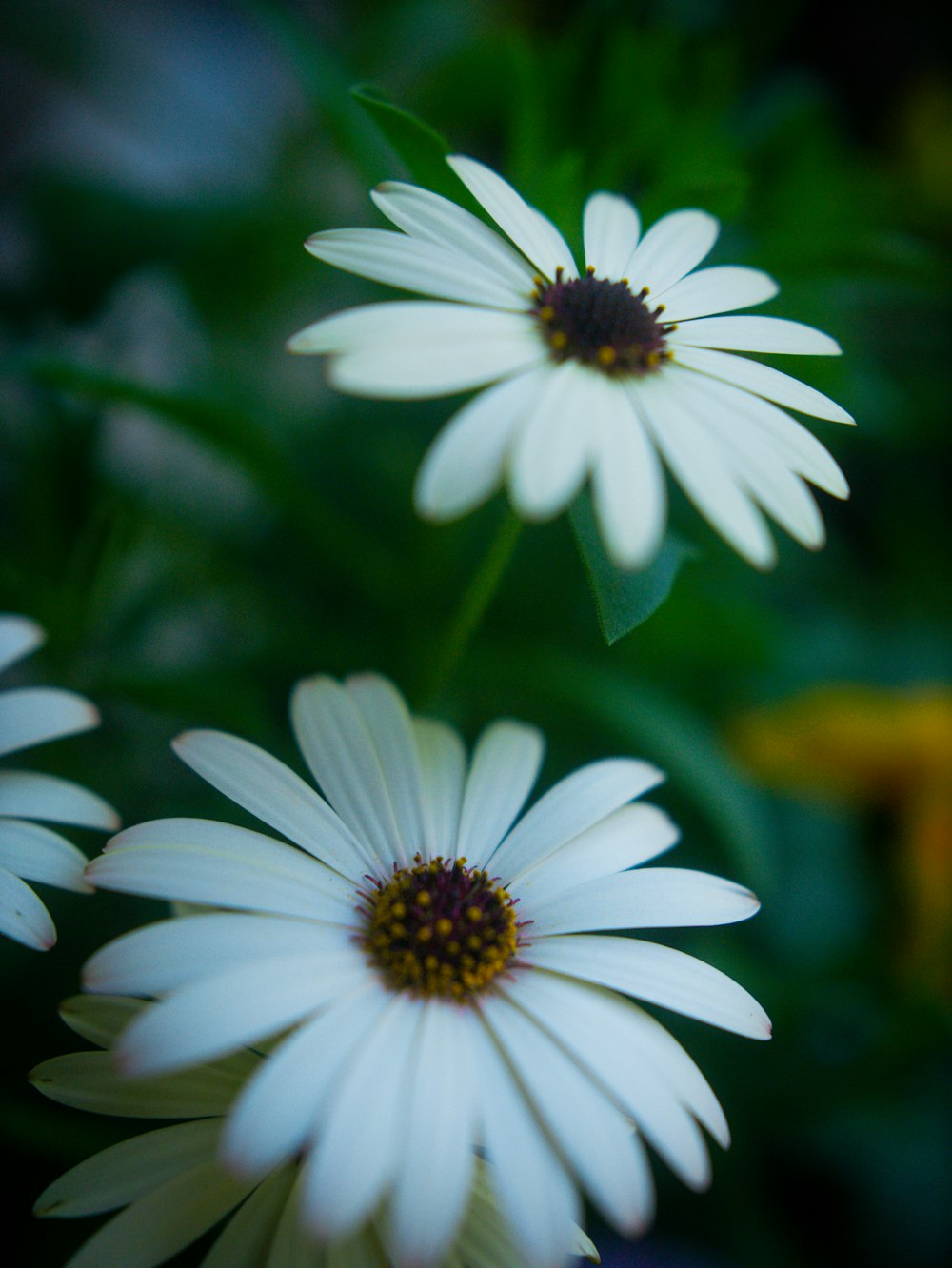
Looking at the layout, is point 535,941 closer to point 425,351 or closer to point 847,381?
point 425,351

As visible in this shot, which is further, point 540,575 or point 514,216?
point 540,575


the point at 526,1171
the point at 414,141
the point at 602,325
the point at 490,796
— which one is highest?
the point at 414,141

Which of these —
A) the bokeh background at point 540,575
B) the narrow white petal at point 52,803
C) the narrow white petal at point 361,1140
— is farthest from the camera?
the bokeh background at point 540,575

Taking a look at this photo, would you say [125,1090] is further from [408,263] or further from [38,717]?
[408,263]

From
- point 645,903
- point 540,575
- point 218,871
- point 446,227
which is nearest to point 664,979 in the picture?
point 645,903

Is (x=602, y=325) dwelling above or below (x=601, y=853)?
above

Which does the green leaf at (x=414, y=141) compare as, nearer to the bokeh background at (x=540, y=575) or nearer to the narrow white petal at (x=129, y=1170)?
the bokeh background at (x=540, y=575)

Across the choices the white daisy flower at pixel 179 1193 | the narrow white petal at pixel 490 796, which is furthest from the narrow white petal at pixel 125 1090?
the narrow white petal at pixel 490 796

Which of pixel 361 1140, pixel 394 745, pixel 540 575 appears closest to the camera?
pixel 361 1140
